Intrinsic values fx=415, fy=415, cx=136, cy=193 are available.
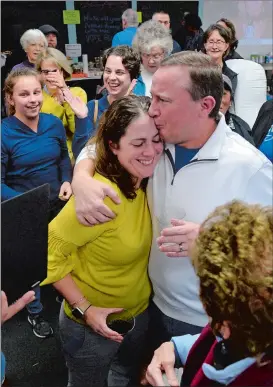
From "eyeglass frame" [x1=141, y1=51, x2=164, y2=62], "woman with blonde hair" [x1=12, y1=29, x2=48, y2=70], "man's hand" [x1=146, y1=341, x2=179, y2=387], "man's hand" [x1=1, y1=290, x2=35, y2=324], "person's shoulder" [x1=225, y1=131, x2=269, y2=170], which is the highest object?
"woman with blonde hair" [x1=12, y1=29, x2=48, y2=70]

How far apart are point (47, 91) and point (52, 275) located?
1.52m

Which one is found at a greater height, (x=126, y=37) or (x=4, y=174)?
(x=126, y=37)

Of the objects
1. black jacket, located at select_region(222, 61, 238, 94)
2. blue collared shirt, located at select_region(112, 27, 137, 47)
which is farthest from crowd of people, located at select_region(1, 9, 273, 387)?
blue collared shirt, located at select_region(112, 27, 137, 47)

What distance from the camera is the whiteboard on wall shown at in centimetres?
319

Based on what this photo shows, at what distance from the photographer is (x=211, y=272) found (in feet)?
2.41

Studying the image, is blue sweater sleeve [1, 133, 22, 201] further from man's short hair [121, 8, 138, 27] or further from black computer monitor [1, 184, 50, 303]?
man's short hair [121, 8, 138, 27]

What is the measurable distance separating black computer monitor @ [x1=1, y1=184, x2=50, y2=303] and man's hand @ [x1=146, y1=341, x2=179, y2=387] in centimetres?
37

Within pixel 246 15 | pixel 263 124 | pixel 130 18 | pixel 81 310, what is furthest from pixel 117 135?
pixel 246 15

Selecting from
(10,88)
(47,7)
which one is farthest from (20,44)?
(47,7)

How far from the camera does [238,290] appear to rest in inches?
27.7

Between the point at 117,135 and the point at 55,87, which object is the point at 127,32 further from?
the point at 117,135

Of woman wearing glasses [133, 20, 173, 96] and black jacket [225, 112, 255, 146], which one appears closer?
→ black jacket [225, 112, 255, 146]

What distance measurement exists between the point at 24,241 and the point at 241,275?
56cm

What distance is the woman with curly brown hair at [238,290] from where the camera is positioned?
701 millimetres
